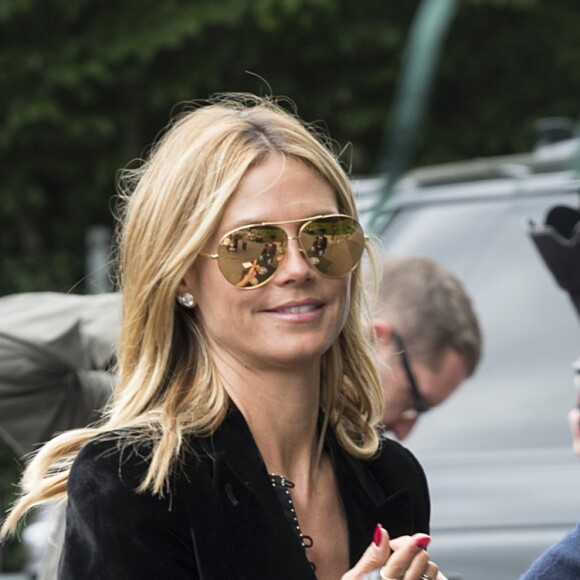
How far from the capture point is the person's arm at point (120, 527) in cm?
204

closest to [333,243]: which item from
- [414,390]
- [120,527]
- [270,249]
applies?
[270,249]

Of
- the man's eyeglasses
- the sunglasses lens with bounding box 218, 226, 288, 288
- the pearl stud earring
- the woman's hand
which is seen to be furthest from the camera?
the man's eyeglasses

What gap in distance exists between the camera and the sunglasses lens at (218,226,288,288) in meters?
2.21

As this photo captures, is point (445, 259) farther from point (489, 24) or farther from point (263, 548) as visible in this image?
point (489, 24)

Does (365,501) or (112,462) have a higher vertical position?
(112,462)

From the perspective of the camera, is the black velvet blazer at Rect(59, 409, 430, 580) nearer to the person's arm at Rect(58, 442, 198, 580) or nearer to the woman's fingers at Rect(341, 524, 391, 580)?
the person's arm at Rect(58, 442, 198, 580)

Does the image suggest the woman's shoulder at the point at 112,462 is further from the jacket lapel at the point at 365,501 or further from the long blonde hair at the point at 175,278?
the jacket lapel at the point at 365,501

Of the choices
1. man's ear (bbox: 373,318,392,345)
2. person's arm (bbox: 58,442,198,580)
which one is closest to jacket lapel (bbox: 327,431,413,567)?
person's arm (bbox: 58,442,198,580)

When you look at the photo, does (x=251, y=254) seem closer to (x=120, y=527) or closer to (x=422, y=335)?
(x=120, y=527)

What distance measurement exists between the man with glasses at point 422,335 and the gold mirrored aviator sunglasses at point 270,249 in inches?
50.9

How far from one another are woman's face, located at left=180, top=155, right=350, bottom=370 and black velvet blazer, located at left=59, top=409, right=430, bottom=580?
0.38ft

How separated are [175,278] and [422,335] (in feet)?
5.06

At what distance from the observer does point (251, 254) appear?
221 centimetres

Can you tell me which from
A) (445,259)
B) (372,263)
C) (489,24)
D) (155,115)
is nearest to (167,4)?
(155,115)
